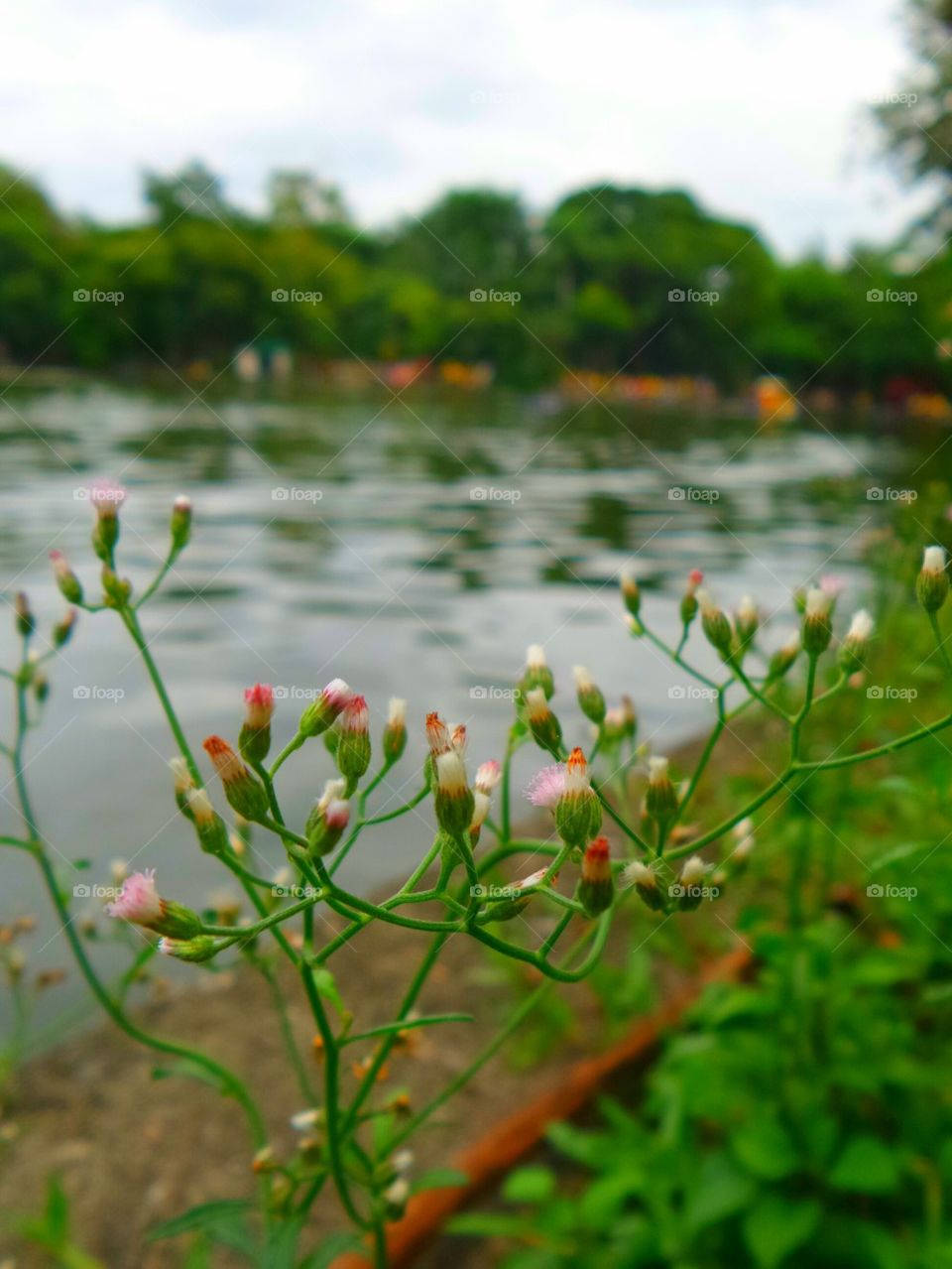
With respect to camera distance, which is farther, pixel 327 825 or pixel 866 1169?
pixel 866 1169

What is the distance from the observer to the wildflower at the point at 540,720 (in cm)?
56

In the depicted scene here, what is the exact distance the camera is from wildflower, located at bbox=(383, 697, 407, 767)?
25.7 inches

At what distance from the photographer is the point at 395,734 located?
66 cm

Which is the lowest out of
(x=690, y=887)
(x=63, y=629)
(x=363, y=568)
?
(x=690, y=887)

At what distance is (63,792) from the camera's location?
7.04ft

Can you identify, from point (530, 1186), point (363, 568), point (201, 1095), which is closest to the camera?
point (530, 1186)

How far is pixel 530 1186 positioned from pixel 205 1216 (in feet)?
A: 2.26

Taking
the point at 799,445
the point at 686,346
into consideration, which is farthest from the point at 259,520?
the point at 799,445

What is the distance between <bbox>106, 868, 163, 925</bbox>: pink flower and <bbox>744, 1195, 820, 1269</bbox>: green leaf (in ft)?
2.91

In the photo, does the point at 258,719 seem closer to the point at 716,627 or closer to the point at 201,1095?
the point at 716,627

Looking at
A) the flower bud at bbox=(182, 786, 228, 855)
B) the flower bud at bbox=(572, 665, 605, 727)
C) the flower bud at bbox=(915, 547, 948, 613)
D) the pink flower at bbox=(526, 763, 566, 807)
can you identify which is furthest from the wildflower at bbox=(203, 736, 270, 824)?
the flower bud at bbox=(915, 547, 948, 613)

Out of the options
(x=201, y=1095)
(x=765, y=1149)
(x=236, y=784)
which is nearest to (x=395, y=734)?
(x=236, y=784)

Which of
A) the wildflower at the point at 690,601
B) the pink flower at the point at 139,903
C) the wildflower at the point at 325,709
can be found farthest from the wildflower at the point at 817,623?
the pink flower at the point at 139,903

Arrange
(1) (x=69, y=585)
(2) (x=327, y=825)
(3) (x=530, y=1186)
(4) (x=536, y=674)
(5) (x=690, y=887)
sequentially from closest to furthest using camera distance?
1. (2) (x=327, y=825)
2. (5) (x=690, y=887)
3. (4) (x=536, y=674)
4. (1) (x=69, y=585)
5. (3) (x=530, y=1186)
